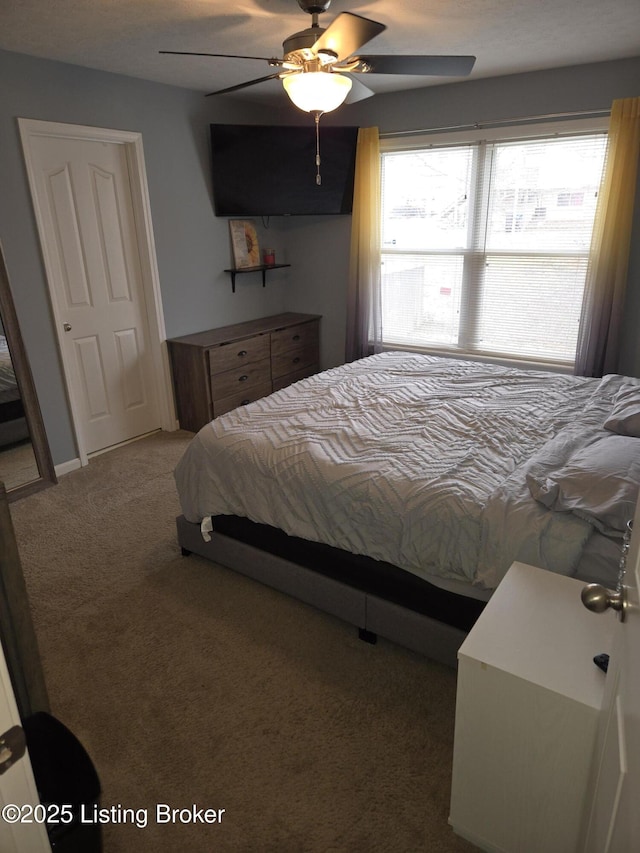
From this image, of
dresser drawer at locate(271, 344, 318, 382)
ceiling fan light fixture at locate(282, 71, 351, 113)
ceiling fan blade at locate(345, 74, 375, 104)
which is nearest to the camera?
ceiling fan light fixture at locate(282, 71, 351, 113)

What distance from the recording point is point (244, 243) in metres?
4.77

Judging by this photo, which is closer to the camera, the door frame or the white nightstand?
the white nightstand

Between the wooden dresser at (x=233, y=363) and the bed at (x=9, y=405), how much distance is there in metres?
1.23

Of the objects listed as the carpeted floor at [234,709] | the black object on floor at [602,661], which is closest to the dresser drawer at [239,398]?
the carpeted floor at [234,709]

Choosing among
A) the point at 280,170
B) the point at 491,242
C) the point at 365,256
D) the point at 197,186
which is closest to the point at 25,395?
the point at 197,186

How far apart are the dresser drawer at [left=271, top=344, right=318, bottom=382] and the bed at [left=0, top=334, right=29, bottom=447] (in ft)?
6.78

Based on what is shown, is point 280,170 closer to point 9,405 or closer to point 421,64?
point 421,64

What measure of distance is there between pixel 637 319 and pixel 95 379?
3779 mm

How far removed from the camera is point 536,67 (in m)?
3.55

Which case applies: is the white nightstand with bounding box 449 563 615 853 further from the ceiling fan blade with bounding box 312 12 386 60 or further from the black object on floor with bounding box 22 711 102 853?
the ceiling fan blade with bounding box 312 12 386 60

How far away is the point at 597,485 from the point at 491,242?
9.50ft

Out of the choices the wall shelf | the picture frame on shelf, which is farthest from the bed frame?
the picture frame on shelf

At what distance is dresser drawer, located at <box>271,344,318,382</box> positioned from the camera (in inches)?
189

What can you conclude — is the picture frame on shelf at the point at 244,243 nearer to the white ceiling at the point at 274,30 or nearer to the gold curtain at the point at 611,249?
the white ceiling at the point at 274,30
